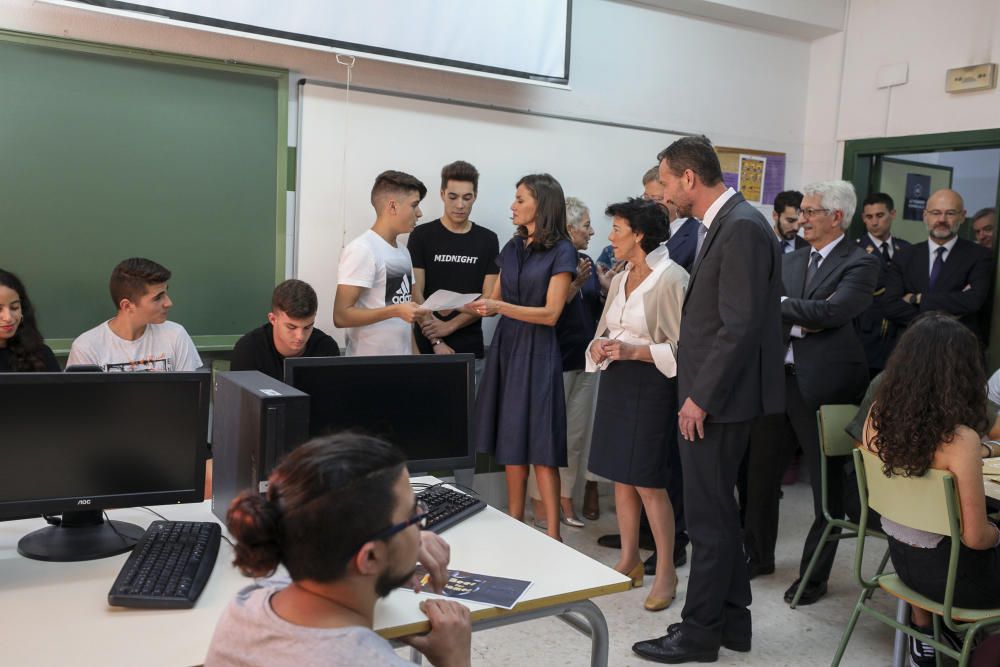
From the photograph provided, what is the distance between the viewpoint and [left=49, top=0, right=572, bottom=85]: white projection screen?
3566 millimetres

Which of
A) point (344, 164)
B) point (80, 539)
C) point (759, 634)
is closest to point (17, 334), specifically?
point (80, 539)

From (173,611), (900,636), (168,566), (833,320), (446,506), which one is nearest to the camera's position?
(173,611)

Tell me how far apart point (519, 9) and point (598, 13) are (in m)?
0.68

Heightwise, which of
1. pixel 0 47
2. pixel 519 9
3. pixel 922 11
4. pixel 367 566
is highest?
Answer: pixel 922 11

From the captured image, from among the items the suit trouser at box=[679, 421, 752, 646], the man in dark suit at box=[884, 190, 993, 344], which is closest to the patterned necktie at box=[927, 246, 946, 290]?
the man in dark suit at box=[884, 190, 993, 344]

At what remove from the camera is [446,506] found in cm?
217

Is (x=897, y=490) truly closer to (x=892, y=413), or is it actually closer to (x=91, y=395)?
(x=892, y=413)

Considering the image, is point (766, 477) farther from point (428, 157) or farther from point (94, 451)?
point (94, 451)

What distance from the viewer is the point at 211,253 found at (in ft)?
12.6

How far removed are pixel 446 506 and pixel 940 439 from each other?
138 centimetres

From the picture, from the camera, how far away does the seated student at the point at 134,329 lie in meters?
3.03

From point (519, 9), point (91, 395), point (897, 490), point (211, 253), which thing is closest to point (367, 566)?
point (91, 395)

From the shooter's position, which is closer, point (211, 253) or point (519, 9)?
point (211, 253)

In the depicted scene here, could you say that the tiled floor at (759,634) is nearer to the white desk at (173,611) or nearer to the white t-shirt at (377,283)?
the white desk at (173,611)
